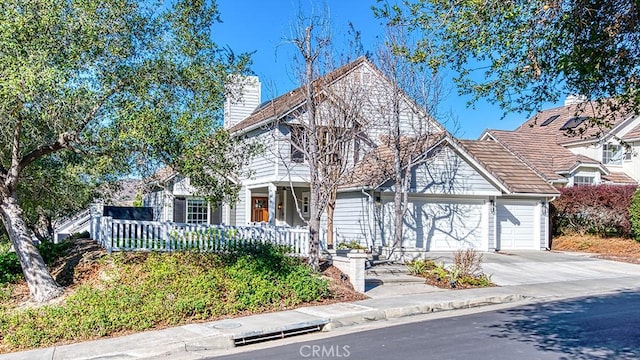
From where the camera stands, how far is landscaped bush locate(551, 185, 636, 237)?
2252 cm

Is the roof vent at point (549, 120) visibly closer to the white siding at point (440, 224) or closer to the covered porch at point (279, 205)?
the white siding at point (440, 224)

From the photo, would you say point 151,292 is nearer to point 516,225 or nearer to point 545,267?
point 545,267

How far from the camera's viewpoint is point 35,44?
858cm

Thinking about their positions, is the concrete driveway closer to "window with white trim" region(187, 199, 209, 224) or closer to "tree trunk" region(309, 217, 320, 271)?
"tree trunk" region(309, 217, 320, 271)

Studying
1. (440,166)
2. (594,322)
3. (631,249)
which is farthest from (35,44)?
(631,249)

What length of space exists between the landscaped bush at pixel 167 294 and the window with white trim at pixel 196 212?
1294cm

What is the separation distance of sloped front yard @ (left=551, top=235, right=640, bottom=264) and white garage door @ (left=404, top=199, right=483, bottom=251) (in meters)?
4.86

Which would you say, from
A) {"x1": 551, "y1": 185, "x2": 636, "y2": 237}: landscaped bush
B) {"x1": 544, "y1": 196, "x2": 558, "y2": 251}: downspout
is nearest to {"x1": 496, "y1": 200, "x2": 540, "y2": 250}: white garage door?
{"x1": 544, "y1": 196, "x2": 558, "y2": 251}: downspout

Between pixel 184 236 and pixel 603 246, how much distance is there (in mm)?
17537

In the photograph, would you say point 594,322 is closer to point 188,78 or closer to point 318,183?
point 318,183

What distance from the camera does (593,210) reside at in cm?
2319

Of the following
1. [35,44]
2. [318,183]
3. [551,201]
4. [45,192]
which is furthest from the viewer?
[551,201]

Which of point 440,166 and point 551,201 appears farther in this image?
point 551,201

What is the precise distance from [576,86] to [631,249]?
54.4ft
